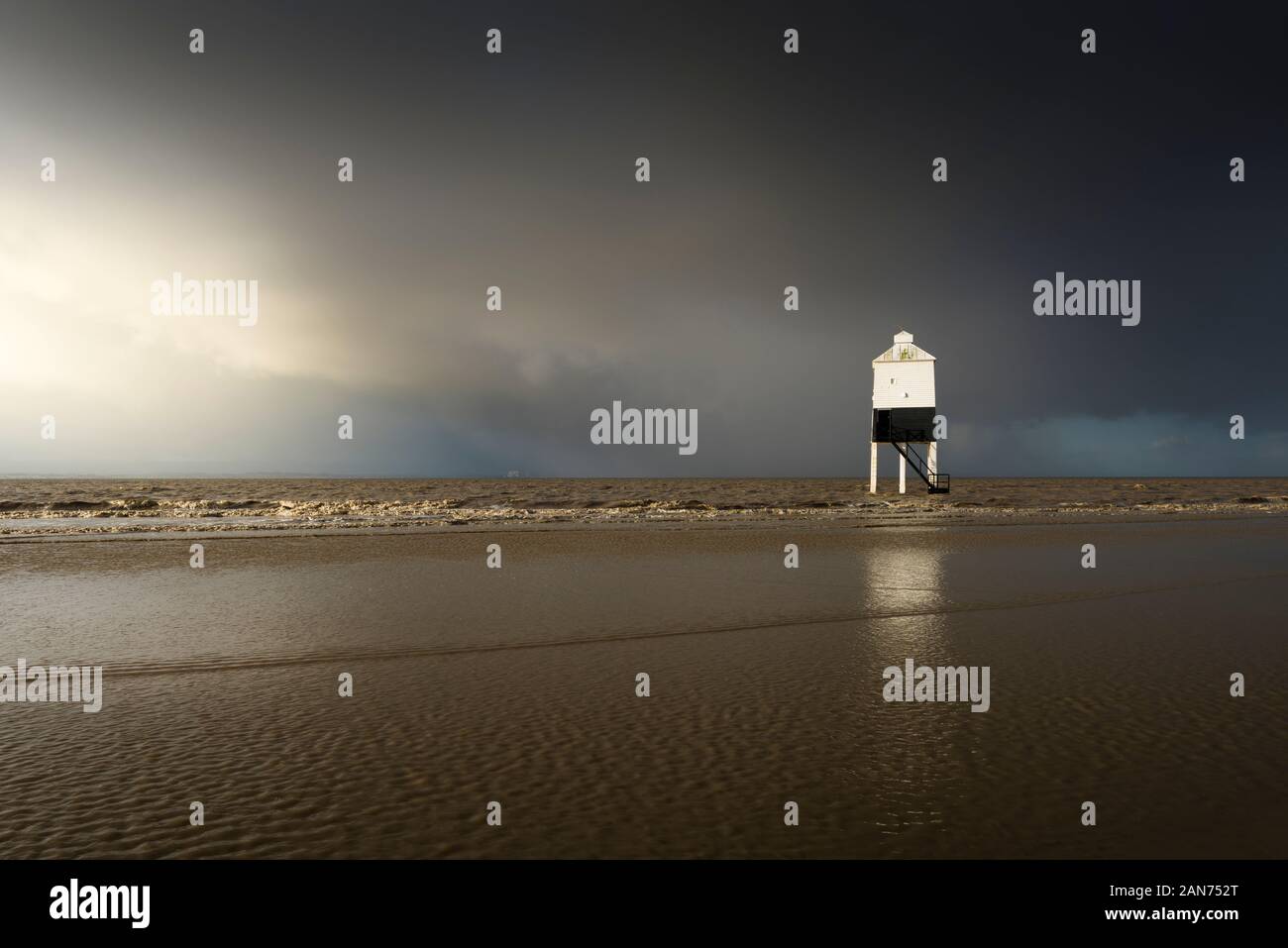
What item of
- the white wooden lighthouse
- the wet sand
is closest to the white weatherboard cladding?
the white wooden lighthouse

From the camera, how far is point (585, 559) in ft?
81.5

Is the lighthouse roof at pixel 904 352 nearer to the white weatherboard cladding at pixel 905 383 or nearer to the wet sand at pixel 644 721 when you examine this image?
the white weatherboard cladding at pixel 905 383

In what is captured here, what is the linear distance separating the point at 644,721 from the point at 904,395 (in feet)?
187

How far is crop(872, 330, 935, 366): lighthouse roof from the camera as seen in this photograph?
60844 millimetres

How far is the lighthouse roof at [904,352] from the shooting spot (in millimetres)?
60844

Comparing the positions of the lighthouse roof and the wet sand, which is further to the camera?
the lighthouse roof

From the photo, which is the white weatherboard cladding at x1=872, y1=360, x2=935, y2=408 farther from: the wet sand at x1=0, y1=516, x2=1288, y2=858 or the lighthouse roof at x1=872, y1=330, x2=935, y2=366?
the wet sand at x1=0, y1=516, x2=1288, y2=858

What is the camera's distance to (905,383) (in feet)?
200

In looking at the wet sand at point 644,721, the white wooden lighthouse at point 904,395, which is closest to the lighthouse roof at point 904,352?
the white wooden lighthouse at point 904,395

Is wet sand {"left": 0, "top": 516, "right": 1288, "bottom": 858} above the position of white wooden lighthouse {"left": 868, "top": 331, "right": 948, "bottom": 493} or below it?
below

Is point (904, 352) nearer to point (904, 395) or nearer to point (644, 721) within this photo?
point (904, 395)

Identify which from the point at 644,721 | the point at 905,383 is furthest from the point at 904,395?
the point at 644,721
